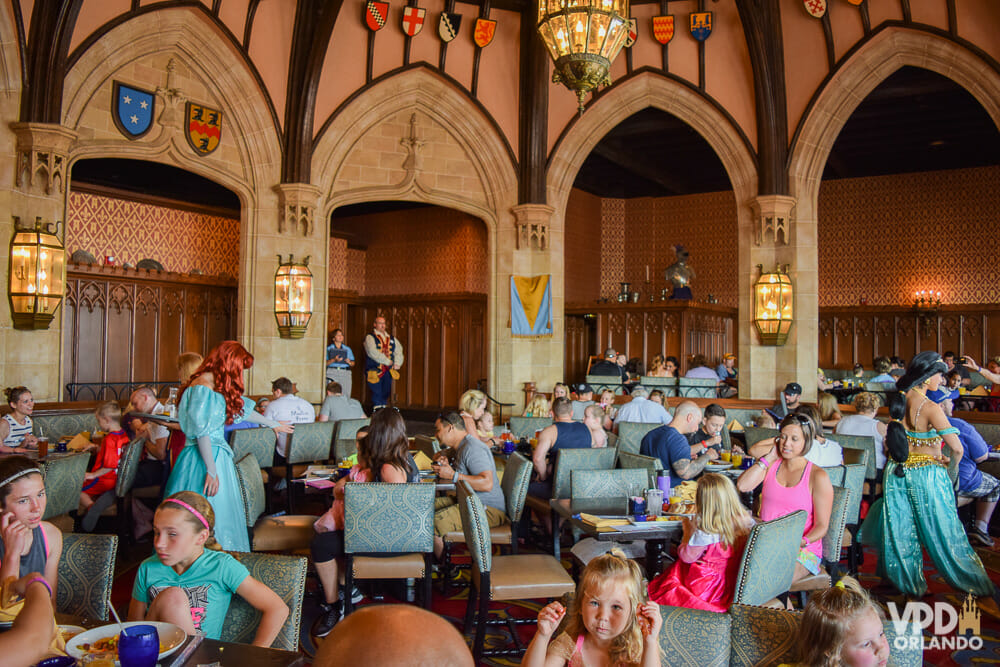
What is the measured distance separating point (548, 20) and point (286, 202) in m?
5.24

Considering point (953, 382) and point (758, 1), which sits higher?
point (758, 1)

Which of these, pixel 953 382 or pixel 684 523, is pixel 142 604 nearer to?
pixel 684 523

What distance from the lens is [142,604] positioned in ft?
7.75

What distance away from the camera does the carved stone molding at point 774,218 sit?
10.2 m

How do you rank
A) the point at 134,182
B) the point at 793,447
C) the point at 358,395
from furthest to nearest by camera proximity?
the point at 358,395 → the point at 134,182 → the point at 793,447

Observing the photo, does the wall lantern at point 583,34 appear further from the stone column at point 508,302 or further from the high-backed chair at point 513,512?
the stone column at point 508,302

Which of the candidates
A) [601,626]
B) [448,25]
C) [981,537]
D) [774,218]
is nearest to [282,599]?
[601,626]

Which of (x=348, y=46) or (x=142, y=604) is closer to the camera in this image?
(x=142, y=604)

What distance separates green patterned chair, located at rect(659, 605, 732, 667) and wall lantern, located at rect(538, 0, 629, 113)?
15.1ft

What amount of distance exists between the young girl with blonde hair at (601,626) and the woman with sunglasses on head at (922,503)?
3108 millimetres

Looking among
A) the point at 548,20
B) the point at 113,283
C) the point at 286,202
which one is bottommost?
the point at 113,283

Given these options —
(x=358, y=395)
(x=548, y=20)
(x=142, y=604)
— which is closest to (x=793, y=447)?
(x=142, y=604)

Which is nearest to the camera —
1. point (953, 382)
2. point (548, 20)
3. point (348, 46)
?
point (548, 20)

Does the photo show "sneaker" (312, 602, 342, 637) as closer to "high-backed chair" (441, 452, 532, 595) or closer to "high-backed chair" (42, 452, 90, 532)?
"high-backed chair" (441, 452, 532, 595)
